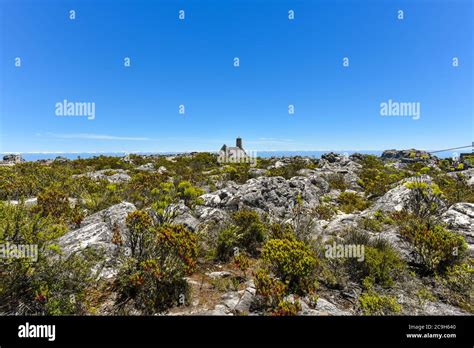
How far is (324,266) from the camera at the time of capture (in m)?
6.04

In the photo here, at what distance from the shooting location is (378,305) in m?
4.79

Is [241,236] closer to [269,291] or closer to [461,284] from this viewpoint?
[269,291]

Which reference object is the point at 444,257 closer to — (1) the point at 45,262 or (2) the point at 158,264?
(2) the point at 158,264

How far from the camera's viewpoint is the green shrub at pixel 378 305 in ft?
15.4

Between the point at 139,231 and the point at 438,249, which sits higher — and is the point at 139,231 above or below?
above

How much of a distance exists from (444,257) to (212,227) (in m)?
7.20

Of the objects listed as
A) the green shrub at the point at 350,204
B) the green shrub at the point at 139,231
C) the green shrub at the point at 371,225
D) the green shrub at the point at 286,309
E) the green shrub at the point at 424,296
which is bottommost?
the green shrub at the point at 424,296

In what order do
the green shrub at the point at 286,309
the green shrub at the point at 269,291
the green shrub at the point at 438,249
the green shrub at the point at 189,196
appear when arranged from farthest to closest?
1. the green shrub at the point at 189,196
2. the green shrub at the point at 438,249
3. the green shrub at the point at 269,291
4. the green shrub at the point at 286,309

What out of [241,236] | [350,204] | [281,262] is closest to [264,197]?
[241,236]

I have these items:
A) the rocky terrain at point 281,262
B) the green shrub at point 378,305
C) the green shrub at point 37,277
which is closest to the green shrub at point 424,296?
the rocky terrain at point 281,262

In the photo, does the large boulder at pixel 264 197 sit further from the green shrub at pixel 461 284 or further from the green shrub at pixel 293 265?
the green shrub at pixel 461 284

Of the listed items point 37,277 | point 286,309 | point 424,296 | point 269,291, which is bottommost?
point 424,296

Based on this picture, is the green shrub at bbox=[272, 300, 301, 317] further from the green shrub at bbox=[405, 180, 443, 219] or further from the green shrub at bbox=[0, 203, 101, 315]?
the green shrub at bbox=[405, 180, 443, 219]
